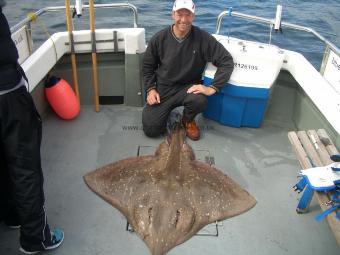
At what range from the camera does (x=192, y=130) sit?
4.48 m

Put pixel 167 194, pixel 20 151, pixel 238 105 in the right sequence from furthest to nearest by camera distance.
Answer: pixel 238 105
pixel 167 194
pixel 20 151

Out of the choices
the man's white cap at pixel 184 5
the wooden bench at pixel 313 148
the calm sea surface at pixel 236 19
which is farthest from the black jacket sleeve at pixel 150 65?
the calm sea surface at pixel 236 19

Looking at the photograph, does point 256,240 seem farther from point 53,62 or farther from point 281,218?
point 53,62

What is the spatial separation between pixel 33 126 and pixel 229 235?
1.88m

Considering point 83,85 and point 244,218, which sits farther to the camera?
point 83,85

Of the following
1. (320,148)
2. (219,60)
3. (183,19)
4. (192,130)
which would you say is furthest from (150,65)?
(320,148)

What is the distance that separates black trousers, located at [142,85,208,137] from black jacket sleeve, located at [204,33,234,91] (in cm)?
27

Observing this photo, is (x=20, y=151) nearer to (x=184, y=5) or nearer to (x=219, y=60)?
(x=184, y=5)

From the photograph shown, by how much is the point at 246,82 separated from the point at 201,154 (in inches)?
41.3

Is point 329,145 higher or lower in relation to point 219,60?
lower

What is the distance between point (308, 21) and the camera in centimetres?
1073

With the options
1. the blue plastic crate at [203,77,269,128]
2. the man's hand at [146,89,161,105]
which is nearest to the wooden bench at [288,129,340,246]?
the blue plastic crate at [203,77,269,128]

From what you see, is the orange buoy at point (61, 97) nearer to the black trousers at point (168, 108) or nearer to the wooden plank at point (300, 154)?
the black trousers at point (168, 108)

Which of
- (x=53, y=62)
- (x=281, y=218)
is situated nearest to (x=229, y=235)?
(x=281, y=218)
